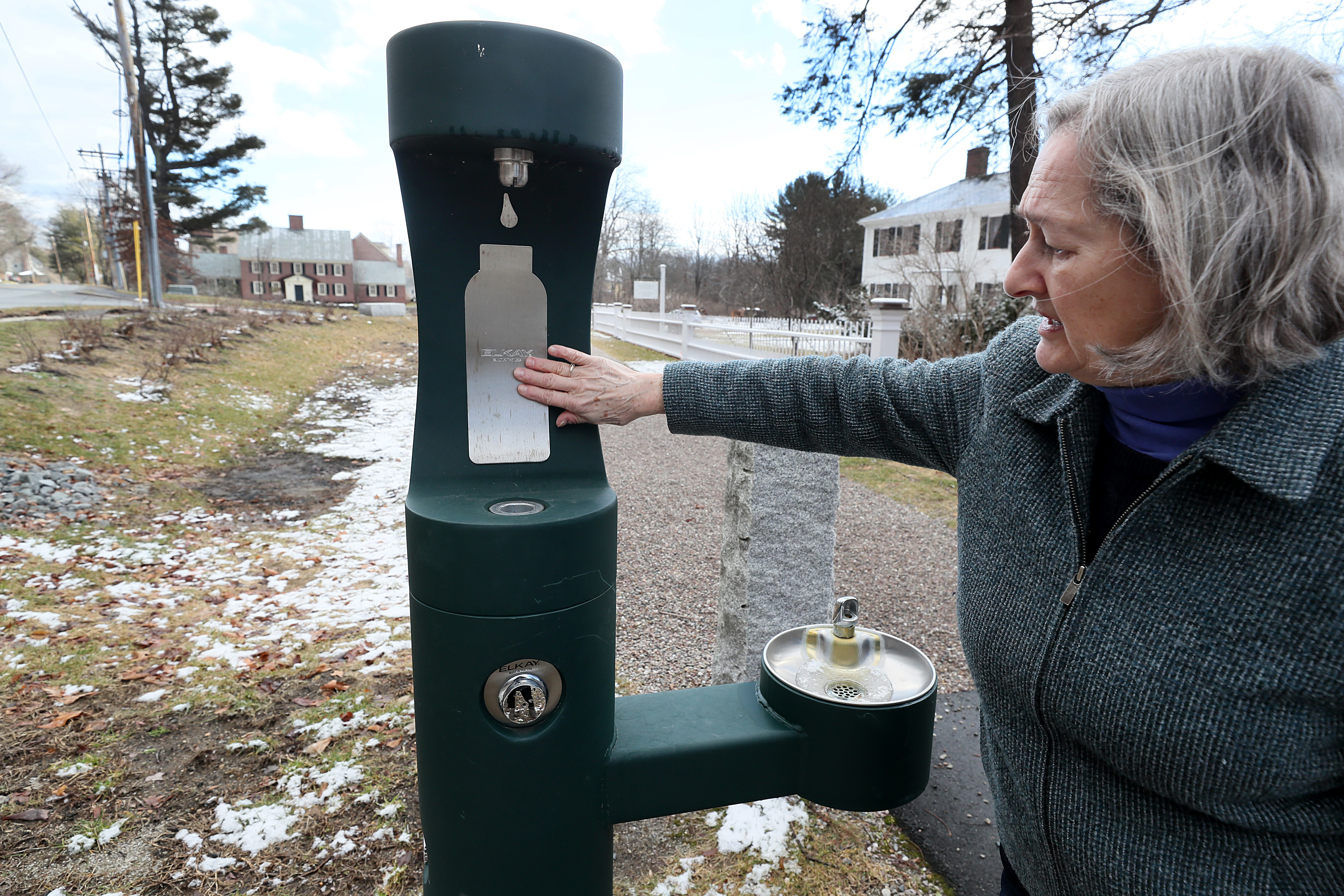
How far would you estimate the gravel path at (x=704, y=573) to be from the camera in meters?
3.21

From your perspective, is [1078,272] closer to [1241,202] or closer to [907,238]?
[1241,202]

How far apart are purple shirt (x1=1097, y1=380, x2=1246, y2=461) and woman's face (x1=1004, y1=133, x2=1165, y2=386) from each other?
0.12 feet

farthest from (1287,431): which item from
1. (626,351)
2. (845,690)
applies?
(626,351)

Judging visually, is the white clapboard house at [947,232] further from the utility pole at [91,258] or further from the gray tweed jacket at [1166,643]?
the utility pole at [91,258]

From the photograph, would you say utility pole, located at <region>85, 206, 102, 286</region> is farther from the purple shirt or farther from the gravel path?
the purple shirt

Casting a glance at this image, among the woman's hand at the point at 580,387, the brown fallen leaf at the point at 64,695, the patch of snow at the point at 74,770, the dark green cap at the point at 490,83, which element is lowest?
the patch of snow at the point at 74,770

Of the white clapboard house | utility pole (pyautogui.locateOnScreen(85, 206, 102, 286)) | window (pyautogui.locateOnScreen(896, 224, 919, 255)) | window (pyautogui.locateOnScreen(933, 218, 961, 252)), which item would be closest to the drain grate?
the white clapboard house

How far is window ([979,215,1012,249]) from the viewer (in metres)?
19.5

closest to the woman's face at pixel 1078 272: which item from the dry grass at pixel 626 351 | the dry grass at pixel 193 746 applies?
the dry grass at pixel 193 746

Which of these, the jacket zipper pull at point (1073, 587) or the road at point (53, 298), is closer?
the jacket zipper pull at point (1073, 587)

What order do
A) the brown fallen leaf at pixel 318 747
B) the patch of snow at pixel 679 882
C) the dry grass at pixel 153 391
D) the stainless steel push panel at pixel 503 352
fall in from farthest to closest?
1. the dry grass at pixel 153 391
2. the brown fallen leaf at pixel 318 747
3. the patch of snow at pixel 679 882
4. the stainless steel push panel at pixel 503 352

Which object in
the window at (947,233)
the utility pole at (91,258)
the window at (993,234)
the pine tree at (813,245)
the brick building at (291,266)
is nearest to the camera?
the window at (947,233)

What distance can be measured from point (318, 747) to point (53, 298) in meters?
21.7

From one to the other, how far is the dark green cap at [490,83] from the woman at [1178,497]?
654 mm
